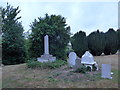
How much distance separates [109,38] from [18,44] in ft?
30.6

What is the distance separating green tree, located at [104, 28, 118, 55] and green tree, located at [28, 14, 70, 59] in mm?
5906

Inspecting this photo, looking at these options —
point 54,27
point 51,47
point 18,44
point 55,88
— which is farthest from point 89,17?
point 55,88

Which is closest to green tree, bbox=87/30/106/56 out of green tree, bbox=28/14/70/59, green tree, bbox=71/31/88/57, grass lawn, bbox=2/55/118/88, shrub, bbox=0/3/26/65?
green tree, bbox=71/31/88/57

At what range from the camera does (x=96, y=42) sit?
39.8 ft

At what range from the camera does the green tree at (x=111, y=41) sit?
13115 mm

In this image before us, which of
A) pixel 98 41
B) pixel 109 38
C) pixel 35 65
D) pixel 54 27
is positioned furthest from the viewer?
pixel 109 38

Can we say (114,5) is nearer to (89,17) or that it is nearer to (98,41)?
(89,17)

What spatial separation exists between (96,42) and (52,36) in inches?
206

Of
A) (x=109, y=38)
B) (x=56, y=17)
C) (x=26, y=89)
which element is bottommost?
(x=26, y=89)

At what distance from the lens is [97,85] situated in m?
3.50

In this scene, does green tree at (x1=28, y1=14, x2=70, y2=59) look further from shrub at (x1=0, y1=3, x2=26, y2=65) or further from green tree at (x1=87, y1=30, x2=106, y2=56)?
green tree at (x1=87, y1=30, x2=106, y2=56)

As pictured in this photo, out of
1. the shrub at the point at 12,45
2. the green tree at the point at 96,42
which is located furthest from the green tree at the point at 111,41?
the shrub at the point at 12,45

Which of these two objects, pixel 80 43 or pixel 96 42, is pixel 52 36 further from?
pixel 96 42

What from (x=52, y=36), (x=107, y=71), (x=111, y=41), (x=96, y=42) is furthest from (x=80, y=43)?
(x=107, y=71)
